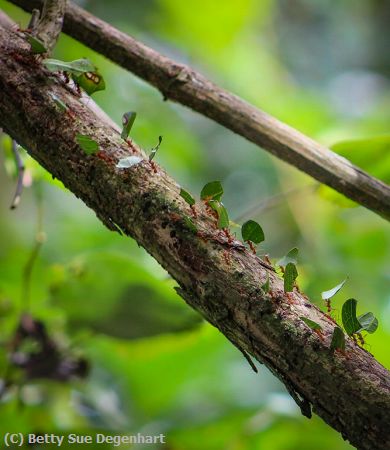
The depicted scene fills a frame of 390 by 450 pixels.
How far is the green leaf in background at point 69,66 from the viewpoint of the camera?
0.72 meters

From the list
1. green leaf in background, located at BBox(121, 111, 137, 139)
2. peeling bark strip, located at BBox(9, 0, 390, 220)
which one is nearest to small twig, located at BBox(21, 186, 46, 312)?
peeling bark strip, located at BBox(9, 0, 390, 220)

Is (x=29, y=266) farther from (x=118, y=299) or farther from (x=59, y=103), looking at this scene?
(x=59, y=103)

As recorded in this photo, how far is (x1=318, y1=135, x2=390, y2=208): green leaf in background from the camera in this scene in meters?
1.02

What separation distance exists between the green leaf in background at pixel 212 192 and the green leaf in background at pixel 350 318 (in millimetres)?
176

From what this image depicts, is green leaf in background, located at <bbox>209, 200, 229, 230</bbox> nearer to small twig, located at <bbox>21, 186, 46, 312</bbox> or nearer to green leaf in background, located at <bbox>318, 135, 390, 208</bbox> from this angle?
green leaf in background, located at <bbox>318, 135, 390, 208</bbox>

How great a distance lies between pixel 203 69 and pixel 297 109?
2.26ft

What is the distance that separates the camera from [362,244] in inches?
75.0

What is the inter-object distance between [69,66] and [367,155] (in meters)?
0.53

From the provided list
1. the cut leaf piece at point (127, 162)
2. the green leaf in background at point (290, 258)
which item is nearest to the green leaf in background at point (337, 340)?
the green leaf in background at point (290, 258)

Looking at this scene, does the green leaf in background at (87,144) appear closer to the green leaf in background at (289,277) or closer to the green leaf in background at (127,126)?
the green leaf in background at (127,126)

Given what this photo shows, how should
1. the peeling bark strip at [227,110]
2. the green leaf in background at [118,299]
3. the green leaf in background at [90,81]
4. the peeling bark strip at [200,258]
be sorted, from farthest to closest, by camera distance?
the green leaf in background at [118,299] < the peeling bark strip at [227,110] < the green leaf in background at [90,81] < the peeling bark strip at [200,258]

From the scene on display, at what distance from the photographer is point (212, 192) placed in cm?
69

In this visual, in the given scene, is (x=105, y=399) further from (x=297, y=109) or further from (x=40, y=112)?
(x=297, y=109)

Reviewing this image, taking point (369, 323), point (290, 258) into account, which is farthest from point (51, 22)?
point (369, 323)
